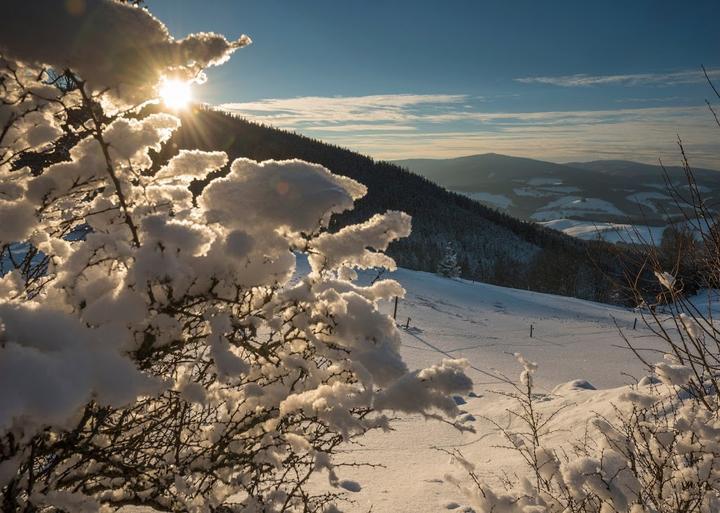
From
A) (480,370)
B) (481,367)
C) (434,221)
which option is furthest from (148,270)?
(434,221)

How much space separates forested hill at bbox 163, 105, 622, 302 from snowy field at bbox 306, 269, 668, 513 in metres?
37.6

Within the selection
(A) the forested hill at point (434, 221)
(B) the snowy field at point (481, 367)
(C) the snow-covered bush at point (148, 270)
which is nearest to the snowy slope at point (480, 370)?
(B) the snowy field at point (481, 367)

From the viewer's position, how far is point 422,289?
113ft

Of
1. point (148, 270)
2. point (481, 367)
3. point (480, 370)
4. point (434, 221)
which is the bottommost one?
point (434, 221)

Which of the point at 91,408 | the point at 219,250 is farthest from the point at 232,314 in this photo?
the point at 91,408

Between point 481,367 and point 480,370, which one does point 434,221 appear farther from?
point 480,370

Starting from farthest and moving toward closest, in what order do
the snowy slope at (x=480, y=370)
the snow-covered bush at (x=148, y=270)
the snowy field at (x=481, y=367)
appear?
the snowy field at (x=481, y=367), the snowy slope at (x=480, y=370), the snow-covered bush at (x=148, y=270)

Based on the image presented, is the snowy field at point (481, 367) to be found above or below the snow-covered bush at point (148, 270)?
below

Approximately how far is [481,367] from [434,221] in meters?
86.7

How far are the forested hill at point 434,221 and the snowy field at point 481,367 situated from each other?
123 ft

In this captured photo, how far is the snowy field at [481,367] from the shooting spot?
19.7ft

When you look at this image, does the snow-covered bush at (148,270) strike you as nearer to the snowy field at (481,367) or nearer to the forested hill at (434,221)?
the snowy field at (481,367)

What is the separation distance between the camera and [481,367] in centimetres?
1747

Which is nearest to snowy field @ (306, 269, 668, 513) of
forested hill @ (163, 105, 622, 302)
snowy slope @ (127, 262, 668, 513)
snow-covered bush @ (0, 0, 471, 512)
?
snowy slope @ (127, 262, 668, 513)
